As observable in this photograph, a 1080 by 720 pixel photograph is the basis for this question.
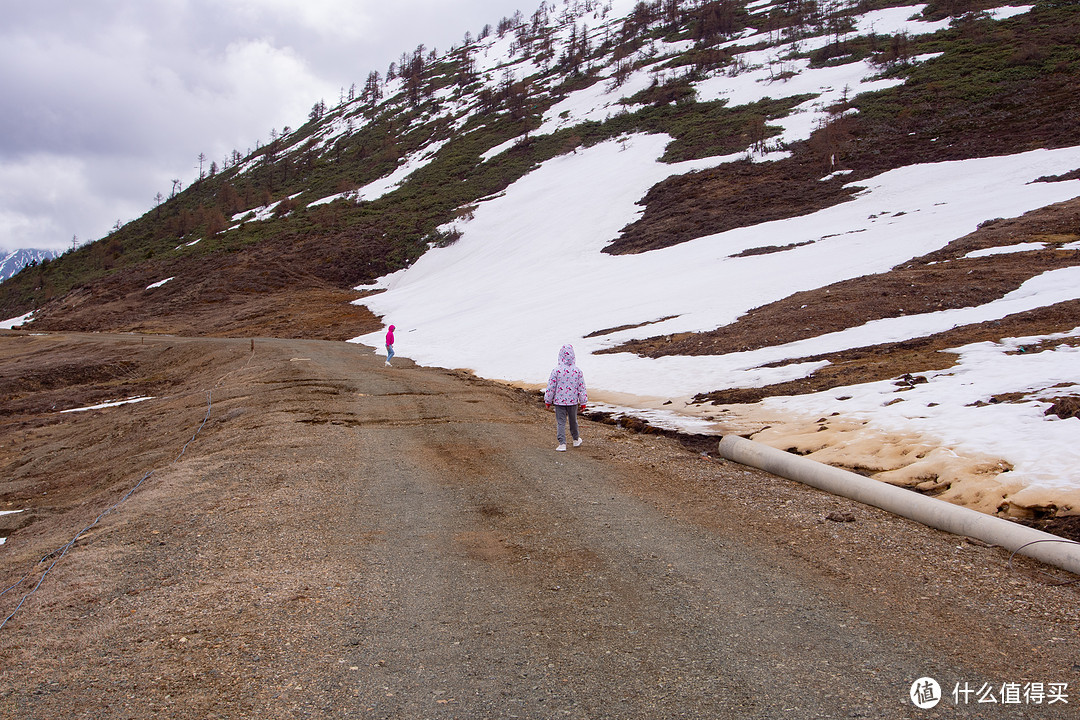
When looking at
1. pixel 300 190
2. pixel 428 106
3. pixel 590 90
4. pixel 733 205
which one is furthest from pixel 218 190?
pixel 733 205

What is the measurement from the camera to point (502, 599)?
15.3 ft

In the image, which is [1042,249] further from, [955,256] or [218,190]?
[218,190]

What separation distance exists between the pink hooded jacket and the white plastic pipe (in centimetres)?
252

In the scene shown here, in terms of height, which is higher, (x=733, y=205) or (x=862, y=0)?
(x=862, y=0)

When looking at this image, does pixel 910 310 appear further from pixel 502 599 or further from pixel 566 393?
pixel 502 599

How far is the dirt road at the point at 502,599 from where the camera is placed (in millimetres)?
3486

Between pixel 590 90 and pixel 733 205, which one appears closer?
pixel 733 205

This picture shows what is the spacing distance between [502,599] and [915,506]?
14.7 ft

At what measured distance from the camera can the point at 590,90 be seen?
7156 centimetres

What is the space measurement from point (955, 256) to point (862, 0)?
65.4 meters
